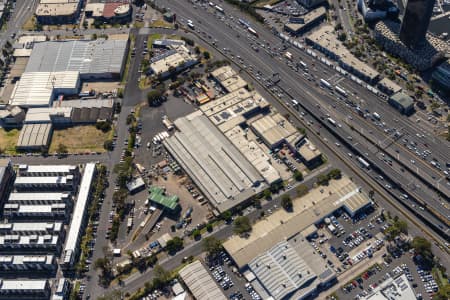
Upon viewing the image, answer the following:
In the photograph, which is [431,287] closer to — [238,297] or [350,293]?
[350,293]

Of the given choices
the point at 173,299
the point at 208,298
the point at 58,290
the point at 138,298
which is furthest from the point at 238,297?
the point at 58,290

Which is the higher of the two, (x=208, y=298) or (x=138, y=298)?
(x=138, y=298)

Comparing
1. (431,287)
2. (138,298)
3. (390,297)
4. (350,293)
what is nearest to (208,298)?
(138,298)

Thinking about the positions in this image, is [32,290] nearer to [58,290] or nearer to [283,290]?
[58,290]

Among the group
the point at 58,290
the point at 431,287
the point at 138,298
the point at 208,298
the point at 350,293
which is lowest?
the point at 431,287

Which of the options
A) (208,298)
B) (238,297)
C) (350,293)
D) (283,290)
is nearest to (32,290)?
(208,298)

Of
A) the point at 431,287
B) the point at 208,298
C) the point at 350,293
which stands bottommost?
the point at 431,287

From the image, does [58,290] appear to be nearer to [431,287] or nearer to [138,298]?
[138,298]

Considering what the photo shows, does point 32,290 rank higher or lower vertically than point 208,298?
higher
